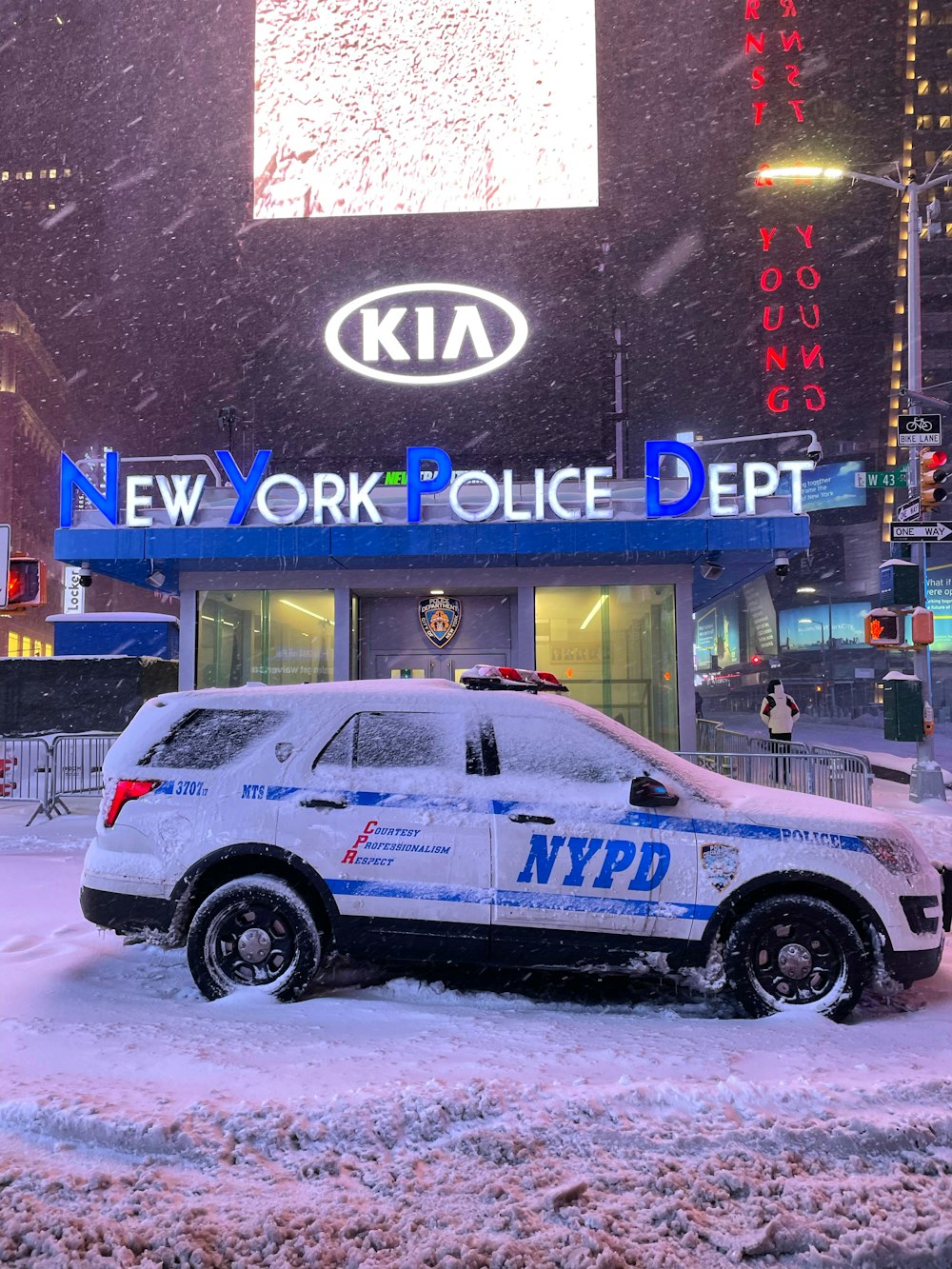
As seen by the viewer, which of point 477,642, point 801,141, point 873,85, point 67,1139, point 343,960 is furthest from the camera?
point 873,85

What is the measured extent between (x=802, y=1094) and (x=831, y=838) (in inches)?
58.1

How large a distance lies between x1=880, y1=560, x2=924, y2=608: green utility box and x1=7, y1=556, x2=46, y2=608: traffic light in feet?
39.4

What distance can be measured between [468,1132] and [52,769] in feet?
38.6

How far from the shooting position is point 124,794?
5355 millimetres

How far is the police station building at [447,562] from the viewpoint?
1439cm

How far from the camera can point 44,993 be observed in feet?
16.8

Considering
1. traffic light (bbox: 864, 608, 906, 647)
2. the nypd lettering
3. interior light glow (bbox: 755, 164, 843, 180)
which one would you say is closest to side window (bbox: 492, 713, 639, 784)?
the nypd lettering

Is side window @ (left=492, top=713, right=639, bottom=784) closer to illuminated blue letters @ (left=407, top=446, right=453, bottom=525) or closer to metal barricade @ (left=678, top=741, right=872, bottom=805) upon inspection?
metal barricade @ (left=678, top=741, right=872, bottom=805)

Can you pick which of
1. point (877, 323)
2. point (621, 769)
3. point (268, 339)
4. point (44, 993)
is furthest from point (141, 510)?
point (877, 323)

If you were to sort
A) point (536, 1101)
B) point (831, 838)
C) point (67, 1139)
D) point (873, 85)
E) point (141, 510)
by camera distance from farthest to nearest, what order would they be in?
point (873, 85), point (141, 510), point (831, 838), point (536, 1101), point (67, 1139)

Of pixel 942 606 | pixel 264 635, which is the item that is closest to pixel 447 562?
pixel 264 635

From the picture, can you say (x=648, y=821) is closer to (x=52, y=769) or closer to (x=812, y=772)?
(x=812, y=772)

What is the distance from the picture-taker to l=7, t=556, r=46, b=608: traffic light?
34.7 feet

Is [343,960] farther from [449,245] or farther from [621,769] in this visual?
[449,245]
